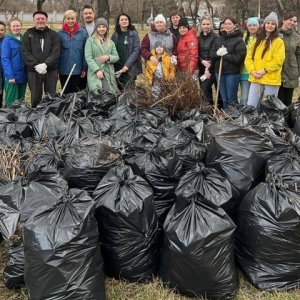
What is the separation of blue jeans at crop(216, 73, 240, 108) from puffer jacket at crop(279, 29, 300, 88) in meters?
0.65

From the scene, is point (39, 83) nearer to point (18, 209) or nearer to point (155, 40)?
point (155, 40)

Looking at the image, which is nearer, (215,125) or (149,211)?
(149,211)

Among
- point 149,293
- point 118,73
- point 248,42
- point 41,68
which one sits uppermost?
point 248,42

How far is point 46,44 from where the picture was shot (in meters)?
5.67

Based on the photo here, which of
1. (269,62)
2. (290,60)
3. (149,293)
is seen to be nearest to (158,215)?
(149,293)

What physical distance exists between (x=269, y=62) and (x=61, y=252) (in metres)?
3.95

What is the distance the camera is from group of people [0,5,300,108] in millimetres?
5523

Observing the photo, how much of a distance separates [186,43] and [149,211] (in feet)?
13.0

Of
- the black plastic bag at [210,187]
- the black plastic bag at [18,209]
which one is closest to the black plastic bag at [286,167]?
the black plastic bag at [210,187]

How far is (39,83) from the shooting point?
19.3 ft

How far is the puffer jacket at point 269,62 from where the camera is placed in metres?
5.09

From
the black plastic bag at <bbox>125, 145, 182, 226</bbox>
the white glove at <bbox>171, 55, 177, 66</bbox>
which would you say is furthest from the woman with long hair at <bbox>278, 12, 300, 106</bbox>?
the black plastic bag at <bbox>125, 145, 182, 226</bbox>

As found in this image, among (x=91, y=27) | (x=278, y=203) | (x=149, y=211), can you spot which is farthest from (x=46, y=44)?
(x=278, y=203)

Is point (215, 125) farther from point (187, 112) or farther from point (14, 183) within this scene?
point (14, 183)
